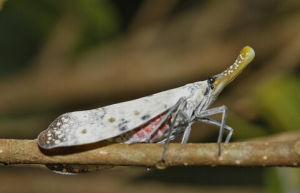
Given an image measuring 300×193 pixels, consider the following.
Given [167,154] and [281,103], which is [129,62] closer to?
[281,103]

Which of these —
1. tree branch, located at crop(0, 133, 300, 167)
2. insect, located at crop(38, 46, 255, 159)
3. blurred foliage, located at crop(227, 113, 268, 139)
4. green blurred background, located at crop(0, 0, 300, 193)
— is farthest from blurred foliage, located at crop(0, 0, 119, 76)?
tree branch, located at crop(0, 133, 300, 167)

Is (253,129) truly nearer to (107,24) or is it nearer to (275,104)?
(275,104)

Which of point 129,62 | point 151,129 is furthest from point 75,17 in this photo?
point 151,129

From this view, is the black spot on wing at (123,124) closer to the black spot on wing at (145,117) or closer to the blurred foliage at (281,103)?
the black spot on wing at (145,117)

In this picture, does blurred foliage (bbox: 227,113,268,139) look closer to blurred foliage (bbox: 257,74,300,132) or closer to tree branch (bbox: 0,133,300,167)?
blurred foliage (bbox: 257,74,300,132)

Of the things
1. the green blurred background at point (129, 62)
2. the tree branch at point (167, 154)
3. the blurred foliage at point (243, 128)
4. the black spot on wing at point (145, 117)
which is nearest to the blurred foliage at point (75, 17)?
the green blurred background at point (129, 62)

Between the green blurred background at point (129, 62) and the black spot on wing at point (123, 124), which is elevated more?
the green blurred background at point (129, 62)
